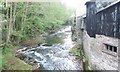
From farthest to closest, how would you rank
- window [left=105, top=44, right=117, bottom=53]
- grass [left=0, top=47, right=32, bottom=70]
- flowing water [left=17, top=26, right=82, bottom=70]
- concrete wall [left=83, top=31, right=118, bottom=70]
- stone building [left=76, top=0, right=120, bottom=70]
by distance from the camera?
flowing water [left=17, top=26, right=82, bottom=70] → grass [left=0, top=47, right=32, bottom=70] → window [left=105, top=44, right=117, bottom=53] → concrete wall [left=83, top=31, right=118, bottom=70] → stone building [left=76, top=0, right=120, bottom=70]

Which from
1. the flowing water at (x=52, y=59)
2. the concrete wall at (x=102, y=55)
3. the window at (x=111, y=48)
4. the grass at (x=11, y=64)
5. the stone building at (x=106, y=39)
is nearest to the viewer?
the stone building at (x=106, y=39)

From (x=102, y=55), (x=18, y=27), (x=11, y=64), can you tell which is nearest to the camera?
(x=102, y=55)

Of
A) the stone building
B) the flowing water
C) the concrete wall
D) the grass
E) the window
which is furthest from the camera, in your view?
the flowing water

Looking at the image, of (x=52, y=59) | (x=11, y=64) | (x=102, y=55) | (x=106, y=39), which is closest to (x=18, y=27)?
(x=52, y=59)

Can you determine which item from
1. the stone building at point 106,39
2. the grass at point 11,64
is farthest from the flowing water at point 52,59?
the stone building at point 106,39

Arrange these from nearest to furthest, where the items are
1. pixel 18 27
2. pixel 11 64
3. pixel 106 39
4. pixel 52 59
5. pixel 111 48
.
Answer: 1. pixel 111 48
2. pixel 106 39
3. pixel 11 64
4. pixel 52 59
5. pixel 18 27

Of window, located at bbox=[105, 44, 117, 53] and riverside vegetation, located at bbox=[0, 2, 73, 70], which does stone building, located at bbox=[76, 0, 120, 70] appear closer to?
window, located at bbox=[105, 44, 117, 53]

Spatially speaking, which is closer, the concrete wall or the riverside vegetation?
the concrete wall

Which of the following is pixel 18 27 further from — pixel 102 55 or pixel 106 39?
pixel 106 39

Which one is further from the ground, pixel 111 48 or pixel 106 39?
pixel 106 39

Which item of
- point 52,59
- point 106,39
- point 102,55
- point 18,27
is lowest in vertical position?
point 52,59

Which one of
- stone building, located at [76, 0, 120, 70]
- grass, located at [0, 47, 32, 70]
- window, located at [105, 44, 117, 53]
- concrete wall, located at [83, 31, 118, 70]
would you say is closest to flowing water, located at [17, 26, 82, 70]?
grass, located at [0, 47, 32, 70]

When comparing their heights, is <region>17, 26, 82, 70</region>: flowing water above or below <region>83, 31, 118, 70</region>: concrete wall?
below

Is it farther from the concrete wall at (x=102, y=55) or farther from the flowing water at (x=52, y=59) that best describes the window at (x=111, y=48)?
the flowing water at (x=52, y=59)
